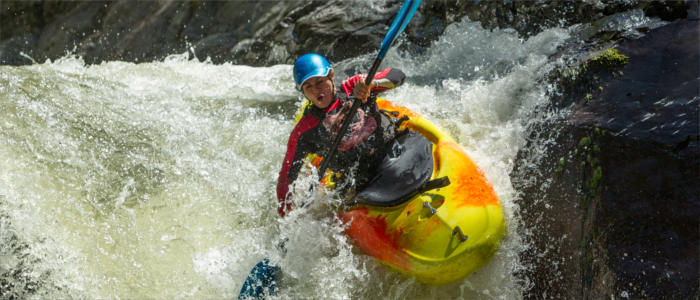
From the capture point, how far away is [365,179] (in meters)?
3.36

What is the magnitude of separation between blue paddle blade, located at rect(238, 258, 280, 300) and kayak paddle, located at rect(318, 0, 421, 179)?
2.69 ft

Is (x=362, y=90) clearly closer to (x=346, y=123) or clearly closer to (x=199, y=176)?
(x=346, y=123)

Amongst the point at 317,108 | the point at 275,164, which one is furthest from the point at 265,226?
the point at 317,108

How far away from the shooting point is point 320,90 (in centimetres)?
314

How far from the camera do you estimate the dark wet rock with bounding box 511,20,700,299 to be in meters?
2.32

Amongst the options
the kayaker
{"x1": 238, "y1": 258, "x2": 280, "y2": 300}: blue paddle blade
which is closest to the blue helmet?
the kayaker

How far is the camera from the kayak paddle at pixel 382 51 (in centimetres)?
292

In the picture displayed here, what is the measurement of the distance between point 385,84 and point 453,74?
64.3 inches

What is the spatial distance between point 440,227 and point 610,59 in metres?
1.46

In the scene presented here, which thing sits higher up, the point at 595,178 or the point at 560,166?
the point at 595,178

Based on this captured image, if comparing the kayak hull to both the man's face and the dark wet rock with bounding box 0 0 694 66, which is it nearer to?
the man's face

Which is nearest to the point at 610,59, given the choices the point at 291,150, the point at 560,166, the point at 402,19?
the point at 560,166

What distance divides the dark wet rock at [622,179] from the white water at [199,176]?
0.81 feet

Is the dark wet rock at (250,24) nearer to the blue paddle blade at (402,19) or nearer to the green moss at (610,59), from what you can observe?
the green moss at (610,59)
